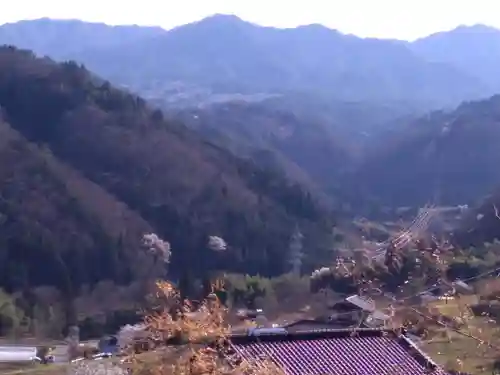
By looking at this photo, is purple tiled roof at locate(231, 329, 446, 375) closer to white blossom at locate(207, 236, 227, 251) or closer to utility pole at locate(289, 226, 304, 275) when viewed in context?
utility pole at locate(289, 226, 304, 275)

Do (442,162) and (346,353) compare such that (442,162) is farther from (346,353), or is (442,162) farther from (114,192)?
(346,353)

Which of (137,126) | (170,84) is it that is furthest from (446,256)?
(170,84)

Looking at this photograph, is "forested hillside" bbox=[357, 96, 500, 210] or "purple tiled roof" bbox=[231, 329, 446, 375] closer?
"purple tiled roof" bbox=[231, 329, 446, 375]

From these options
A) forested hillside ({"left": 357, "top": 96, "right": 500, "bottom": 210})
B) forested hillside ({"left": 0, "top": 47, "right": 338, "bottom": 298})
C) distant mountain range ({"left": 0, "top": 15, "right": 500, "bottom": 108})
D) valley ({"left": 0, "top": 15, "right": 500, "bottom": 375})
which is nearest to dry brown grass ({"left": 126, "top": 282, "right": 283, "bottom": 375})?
valley ({"left": 0, "top": 15, "right": 500, "bottom": 375})

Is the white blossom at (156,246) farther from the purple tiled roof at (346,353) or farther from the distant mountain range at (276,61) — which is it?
the distant mountain range at (276,61)

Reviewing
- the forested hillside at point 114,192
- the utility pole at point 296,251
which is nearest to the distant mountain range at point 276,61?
the forested hillside at point 114,192

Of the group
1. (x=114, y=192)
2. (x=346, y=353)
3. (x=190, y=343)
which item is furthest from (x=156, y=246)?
(x=190, y=343)
